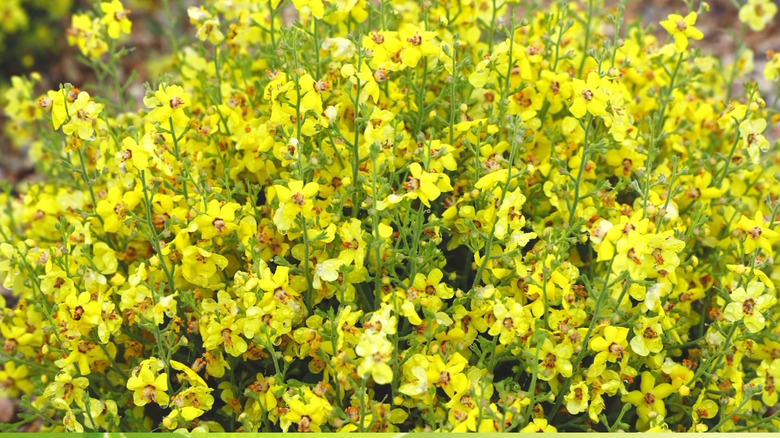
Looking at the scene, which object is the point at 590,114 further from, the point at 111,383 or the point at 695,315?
the point at 111,383

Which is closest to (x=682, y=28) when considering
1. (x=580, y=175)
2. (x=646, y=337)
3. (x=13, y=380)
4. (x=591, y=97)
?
(x=591, y=97)

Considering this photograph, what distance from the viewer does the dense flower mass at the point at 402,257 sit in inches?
74.4

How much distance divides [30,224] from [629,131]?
186 centimetres

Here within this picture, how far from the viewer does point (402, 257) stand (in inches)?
75.7

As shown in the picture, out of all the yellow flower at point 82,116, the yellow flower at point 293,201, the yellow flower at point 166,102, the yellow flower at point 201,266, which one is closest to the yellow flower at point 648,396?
the yellow flower at point 293,201

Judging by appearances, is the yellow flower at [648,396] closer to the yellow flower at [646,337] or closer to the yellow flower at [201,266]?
the yellow flower at [646,337]

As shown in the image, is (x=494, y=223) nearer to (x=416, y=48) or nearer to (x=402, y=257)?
(x=402, y=257)

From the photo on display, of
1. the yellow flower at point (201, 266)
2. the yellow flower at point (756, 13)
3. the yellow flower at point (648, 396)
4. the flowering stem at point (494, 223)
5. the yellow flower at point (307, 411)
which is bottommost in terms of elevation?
the yellow flower at point (648, 396)

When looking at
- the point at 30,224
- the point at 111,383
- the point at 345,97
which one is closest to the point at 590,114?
the point at 345,97

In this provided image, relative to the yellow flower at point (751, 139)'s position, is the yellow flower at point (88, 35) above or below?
above

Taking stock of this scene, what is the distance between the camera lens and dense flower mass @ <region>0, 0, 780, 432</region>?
6.20ft

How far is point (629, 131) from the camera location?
7.67 feet

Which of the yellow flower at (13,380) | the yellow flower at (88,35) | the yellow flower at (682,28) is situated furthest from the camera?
the yellow flower at (88,35)

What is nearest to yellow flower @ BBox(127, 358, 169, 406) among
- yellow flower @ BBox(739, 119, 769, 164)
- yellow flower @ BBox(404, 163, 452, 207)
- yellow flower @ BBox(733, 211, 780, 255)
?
yellow flower @ BBox(404, 163, 452, 207)
